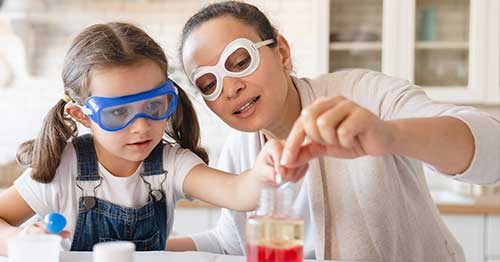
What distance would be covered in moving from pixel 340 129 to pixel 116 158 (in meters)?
0.78

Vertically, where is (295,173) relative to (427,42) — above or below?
below

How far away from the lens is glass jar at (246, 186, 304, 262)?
100cm

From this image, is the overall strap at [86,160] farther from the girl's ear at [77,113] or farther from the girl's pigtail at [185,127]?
the girl's pigtail at [185,127]

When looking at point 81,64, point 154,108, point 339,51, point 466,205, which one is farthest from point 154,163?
point 339,51

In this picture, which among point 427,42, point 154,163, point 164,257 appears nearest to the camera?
point 164,257

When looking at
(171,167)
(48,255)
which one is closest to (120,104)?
(171,167)

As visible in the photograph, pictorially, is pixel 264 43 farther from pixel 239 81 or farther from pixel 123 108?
pixel 123 108

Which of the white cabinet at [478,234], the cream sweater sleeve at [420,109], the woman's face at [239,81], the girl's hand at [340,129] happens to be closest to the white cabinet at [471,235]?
the white cabinet at [478,234]

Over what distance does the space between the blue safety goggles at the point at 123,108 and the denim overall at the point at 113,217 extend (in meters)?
0.18

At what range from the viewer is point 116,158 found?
1561 millimetres

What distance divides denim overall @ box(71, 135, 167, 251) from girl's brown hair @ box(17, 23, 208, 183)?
0.23ft

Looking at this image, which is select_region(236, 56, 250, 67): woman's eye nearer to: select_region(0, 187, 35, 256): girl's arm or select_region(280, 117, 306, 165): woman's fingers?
select_region(280, 117, 306, 165): woman's fingers

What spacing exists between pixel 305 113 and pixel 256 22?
62cm

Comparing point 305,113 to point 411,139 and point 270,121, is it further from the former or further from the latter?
point 270,121
